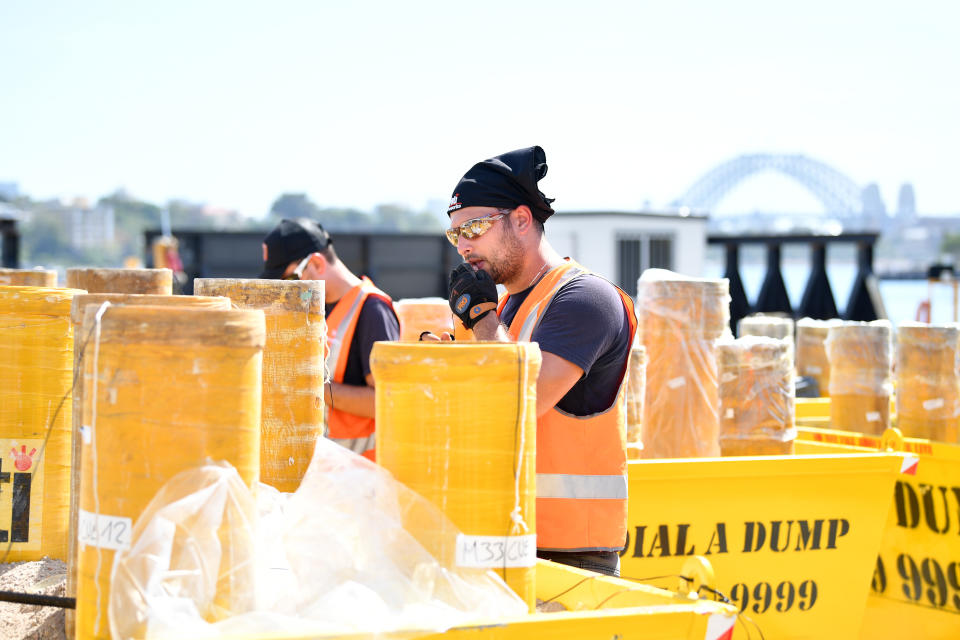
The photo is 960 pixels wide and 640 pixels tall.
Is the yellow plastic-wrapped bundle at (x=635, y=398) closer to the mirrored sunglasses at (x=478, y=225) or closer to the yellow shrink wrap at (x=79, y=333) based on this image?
the mirrored sunglasses at (x=478, y=225)

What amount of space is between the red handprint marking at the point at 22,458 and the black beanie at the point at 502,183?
1.65m

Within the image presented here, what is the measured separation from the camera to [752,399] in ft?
19.4

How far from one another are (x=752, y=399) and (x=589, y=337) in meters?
3.01

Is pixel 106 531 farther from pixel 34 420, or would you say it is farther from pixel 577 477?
pixel 577 477

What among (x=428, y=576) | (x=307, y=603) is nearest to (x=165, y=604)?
(x=307, y=603)

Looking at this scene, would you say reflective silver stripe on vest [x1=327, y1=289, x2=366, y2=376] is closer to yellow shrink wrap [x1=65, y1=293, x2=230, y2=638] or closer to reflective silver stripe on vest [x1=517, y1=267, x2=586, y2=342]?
reflective silver stripe on vest [x1=517, y1=267, x2=586, y2=342]

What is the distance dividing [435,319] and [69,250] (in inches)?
4585

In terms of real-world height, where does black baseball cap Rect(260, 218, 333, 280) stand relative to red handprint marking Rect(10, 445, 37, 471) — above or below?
above

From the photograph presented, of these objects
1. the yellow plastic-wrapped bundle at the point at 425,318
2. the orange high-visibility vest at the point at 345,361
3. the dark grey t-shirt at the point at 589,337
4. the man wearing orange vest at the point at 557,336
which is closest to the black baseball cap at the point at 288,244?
the orange high-visibility vest at the point at 345,361

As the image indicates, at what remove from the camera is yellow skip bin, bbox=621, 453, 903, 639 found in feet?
17.6

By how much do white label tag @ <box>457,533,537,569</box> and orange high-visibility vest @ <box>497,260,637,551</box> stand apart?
2.57 ft

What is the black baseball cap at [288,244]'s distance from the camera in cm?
546

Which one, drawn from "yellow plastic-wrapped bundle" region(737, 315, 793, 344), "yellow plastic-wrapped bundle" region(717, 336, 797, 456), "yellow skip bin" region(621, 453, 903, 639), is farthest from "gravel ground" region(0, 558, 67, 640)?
"yellow plastic-wrapped bundle" region(737, 315, 793, 344)

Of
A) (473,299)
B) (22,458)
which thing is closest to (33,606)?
(22,458)
